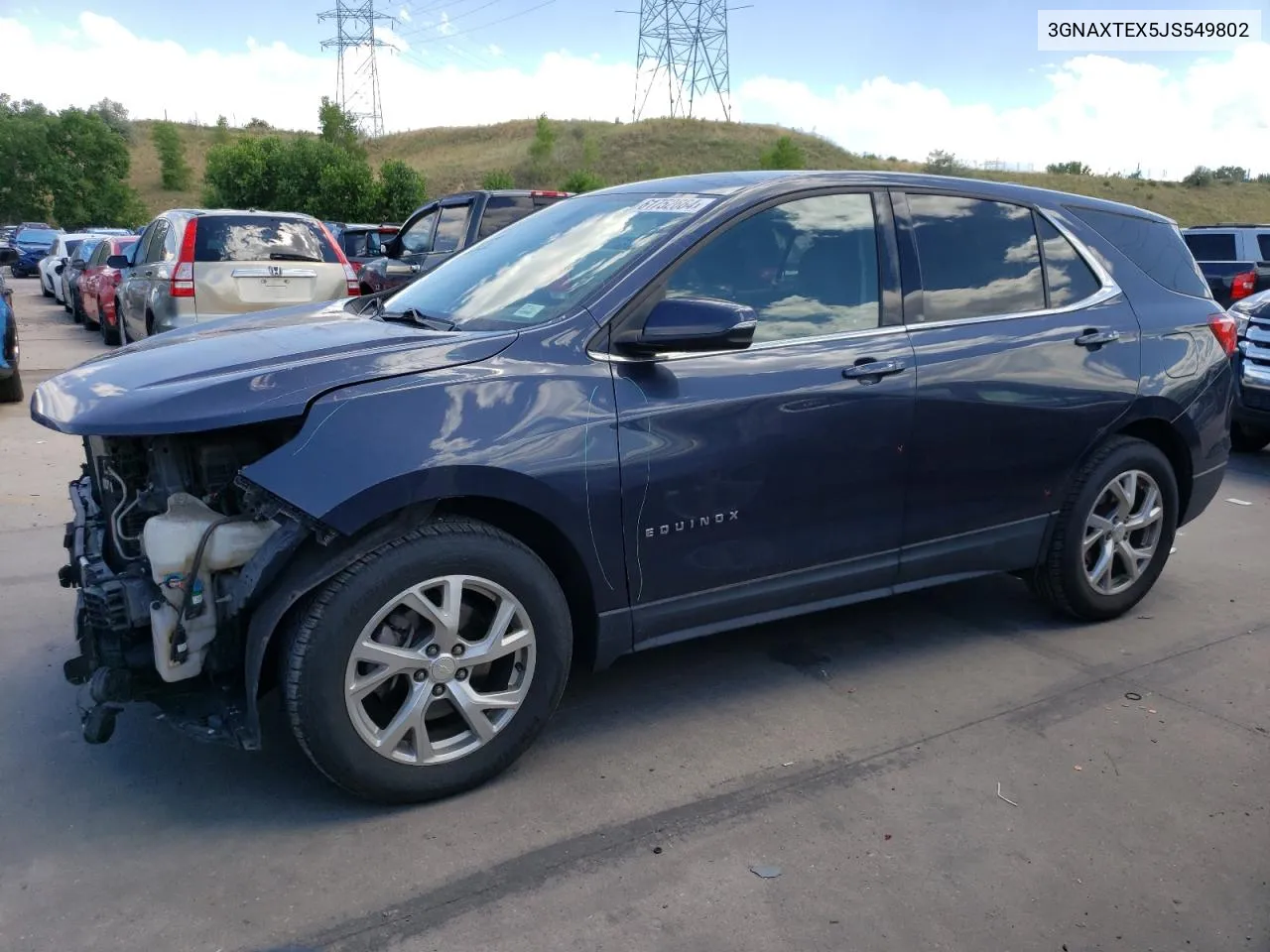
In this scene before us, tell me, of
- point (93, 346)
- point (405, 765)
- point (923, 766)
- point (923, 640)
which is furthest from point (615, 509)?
point (93, 346)

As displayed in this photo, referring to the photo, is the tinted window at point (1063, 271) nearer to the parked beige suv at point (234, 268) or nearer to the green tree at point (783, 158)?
the parked beige suv at point (234, 268)

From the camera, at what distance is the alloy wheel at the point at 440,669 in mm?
3000

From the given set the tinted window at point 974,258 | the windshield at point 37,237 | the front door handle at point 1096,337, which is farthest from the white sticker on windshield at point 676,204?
the windshield at point 37,237

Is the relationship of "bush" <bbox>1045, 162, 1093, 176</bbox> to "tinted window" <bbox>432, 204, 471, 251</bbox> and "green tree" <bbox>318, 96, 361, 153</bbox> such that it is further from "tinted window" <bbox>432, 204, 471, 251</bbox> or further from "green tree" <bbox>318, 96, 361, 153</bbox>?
"tinted window" <bbox>432, 204, 471, 251</bbox>

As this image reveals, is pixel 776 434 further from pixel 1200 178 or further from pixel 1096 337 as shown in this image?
pixel 1200 178

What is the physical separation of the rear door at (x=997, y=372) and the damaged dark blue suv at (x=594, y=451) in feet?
0.05

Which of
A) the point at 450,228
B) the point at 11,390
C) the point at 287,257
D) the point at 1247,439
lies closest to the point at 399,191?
the point at 450,228

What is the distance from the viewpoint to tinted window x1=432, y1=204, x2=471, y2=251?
1171cm

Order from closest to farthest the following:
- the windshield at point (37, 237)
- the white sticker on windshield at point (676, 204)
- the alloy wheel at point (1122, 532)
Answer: the white sticker on windshield at point (676, 204) → the alloy wheel at point (1122, 532) → the windshield at point (37, 237)

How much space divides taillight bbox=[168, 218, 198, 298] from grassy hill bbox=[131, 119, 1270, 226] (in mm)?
47091

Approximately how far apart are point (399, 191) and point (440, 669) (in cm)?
3375

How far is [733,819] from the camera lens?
123 inches

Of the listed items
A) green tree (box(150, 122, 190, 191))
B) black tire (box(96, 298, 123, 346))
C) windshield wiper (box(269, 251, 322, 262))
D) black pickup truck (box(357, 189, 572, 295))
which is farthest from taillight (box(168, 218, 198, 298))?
green tree (box(150, 122, 190, 191))

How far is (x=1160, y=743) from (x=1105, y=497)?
1.29m
